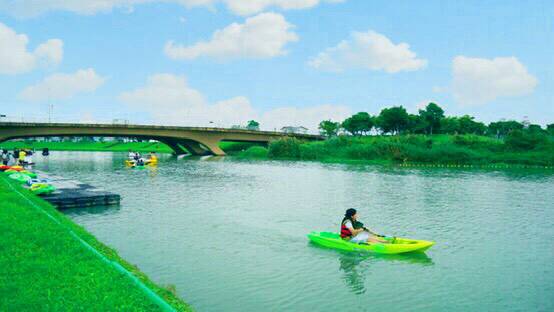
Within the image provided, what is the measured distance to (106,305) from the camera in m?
9.04

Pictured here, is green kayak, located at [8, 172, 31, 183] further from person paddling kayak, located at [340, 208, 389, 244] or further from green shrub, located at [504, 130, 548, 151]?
green shrub, located at [504, 130, 548, 151]

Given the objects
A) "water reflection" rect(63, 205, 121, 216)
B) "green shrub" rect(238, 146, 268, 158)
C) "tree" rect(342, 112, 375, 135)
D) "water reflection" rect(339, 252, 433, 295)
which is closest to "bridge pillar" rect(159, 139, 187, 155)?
"green shrub" rect(238, 146, 268, 158)

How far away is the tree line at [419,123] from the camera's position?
4424 inches

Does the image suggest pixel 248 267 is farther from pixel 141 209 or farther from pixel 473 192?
pixel 473 192

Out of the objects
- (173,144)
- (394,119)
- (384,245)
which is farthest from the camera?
(394,119)

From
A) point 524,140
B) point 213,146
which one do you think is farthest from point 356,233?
point 213,146

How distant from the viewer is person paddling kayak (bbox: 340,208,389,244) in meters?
17.7

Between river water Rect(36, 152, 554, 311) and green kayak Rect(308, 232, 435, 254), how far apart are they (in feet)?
1.17

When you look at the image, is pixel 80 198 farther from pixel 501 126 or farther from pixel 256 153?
pixel 501 126

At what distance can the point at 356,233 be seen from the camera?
1789 centimetres

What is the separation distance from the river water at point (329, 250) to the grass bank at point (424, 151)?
34.1 metres

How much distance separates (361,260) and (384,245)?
1164 mm

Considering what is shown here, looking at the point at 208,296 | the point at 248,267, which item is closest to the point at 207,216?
the point at 248,267

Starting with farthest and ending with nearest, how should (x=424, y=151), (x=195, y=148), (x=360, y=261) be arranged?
(x=195, y=148) < (x=424, y=151) < (x=360, y=261)
